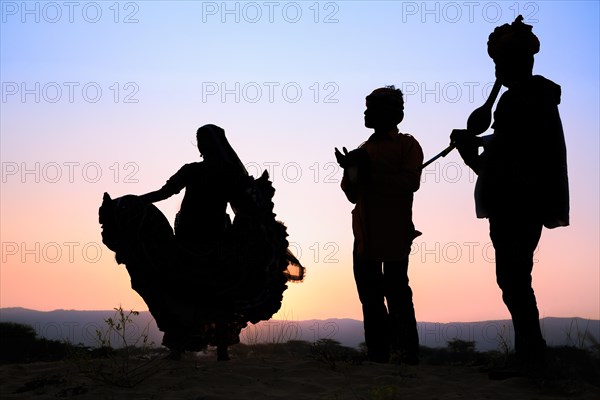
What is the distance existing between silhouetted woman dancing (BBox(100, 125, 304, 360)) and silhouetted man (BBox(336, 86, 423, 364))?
95 cm

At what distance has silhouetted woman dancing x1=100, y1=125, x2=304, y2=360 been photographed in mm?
8297

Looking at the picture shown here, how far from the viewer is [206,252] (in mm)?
8422

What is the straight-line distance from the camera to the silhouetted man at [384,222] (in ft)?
26.5

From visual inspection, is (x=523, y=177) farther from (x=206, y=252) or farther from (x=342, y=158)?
(x=206, y=252)

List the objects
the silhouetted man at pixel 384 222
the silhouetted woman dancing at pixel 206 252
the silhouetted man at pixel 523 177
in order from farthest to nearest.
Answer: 1. the silhouetted woman dancing at pixel 206 252
2. the silhouetted man at pixel 384 222
3. the silhouetted man at pixel 523 177

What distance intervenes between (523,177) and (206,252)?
11.6ft

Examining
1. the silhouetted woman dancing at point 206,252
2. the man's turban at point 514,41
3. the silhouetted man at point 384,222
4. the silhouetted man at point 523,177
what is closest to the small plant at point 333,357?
the silhouetted man at point 384,222

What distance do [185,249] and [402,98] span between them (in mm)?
2947

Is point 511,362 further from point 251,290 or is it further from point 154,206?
point 154,206

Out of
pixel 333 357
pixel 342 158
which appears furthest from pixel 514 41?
pixel 333 357

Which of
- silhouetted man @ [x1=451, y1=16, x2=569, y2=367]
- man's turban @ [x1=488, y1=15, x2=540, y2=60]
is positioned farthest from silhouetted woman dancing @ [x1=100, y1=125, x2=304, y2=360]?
man's turban @ [x1=488, y1=15, x2=540, y2=60]

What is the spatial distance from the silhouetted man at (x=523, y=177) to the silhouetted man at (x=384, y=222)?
3.96 ft

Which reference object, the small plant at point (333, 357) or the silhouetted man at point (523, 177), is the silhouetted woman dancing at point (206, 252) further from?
the silhouetted man at point (523, 177)

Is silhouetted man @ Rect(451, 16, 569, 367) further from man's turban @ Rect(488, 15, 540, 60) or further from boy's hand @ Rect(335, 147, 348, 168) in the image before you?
boy's hand @ Rect(335, 147, 348, 168)
